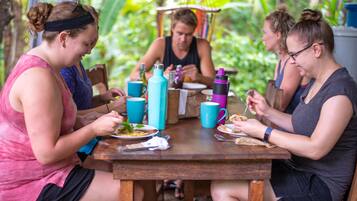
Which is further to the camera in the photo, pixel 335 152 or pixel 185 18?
pixel 185 18

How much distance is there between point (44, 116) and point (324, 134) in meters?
1.03

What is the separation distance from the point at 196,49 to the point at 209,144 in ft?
6.29

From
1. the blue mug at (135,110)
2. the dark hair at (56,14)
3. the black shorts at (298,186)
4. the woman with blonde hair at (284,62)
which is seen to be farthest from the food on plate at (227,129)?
the woman with blonde hair at (284,62)

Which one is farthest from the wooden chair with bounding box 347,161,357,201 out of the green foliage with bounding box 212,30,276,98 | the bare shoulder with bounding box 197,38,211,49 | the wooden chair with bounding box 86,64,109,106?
the green foliage with bounding box 212,30,276,98

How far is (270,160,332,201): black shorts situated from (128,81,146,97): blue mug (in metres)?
0.92

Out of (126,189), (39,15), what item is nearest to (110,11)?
(39,15)

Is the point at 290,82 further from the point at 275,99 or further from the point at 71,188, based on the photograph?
the point at 71,188

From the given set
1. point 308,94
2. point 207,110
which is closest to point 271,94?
point 308,94

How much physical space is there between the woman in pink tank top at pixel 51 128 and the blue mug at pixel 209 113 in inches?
17.2

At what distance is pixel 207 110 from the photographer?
6.66 ft

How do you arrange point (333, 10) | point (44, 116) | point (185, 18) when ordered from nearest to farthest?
1. point (44, 116)
2. point (185, 18)
3. point (333, 10)

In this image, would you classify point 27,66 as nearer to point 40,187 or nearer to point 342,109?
point 40,187

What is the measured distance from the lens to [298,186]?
74.5 inches

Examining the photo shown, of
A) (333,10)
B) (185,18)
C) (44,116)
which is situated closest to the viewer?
(44,116)
